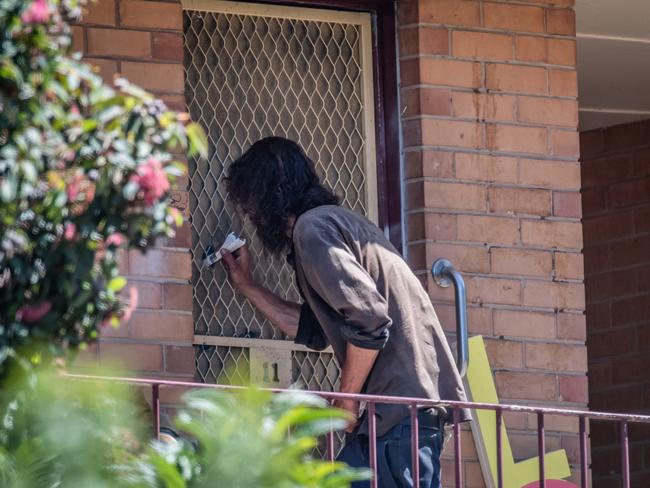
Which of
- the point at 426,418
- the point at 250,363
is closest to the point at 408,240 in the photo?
the point at 250,363

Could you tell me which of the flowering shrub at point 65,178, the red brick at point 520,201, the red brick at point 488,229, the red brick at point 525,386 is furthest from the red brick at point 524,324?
the flowering shrub at point 65,178

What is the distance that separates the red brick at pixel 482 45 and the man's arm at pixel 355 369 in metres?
1.71

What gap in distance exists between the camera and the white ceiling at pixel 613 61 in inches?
310

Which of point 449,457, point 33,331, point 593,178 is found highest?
point 593,178

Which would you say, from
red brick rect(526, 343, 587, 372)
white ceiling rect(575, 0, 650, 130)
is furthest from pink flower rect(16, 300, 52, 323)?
white ceiling rect(575, 0, 650, 130)

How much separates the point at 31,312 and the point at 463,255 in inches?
138

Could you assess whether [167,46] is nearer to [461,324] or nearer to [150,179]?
[461,324]

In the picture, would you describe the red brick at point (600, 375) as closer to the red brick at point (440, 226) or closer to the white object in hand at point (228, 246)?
the red brick at point (440, 226)

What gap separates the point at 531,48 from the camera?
7285 millimetres

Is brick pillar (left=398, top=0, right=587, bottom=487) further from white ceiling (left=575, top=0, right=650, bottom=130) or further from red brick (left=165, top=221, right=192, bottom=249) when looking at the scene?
red brick (left=165, top=221, right=192, bottom=249)

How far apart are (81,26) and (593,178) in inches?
161

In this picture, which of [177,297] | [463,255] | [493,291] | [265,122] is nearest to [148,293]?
[177,297]

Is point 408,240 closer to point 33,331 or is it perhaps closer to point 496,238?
point 496,238

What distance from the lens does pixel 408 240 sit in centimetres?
697
